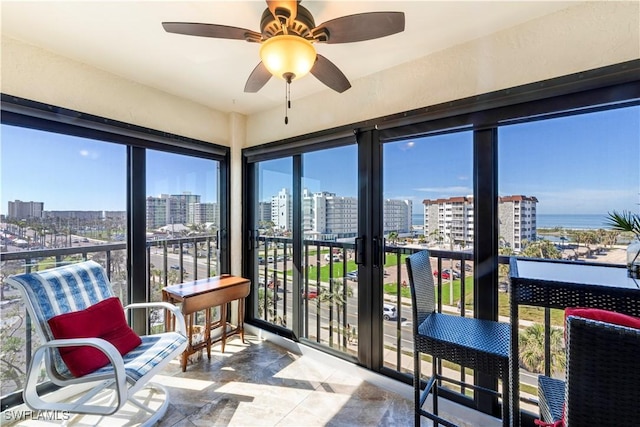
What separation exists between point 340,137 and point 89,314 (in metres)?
2.18

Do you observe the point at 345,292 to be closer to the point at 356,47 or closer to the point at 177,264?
the point at 177,264

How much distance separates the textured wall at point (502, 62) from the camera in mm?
1443

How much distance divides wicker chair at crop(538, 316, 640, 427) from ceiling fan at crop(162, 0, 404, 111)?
4.15 feet

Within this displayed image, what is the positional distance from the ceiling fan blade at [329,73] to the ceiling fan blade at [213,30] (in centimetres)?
35

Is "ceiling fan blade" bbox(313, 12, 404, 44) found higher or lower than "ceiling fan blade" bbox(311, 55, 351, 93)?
higher

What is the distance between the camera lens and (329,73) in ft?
5.28

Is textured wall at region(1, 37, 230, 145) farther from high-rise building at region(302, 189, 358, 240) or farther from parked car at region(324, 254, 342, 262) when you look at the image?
parked car at region(324, 254, 342, 262)

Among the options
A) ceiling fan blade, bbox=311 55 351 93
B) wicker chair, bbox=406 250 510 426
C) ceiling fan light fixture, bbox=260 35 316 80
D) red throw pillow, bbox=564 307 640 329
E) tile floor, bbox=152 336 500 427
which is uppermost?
ceiling fan blade, bbox=311 55 351 93

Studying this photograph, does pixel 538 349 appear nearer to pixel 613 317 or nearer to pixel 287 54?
pixel 613 317

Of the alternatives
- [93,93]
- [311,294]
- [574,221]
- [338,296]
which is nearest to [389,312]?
[338,296]

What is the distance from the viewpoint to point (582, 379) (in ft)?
2.28

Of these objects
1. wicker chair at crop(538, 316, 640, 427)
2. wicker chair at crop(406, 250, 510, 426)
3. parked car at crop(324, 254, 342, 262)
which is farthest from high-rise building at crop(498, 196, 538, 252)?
parked car at crop(324, 254, 342, 262)

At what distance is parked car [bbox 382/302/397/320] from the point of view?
2.30 m

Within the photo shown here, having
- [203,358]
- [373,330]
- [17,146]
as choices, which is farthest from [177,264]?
[373,330]
